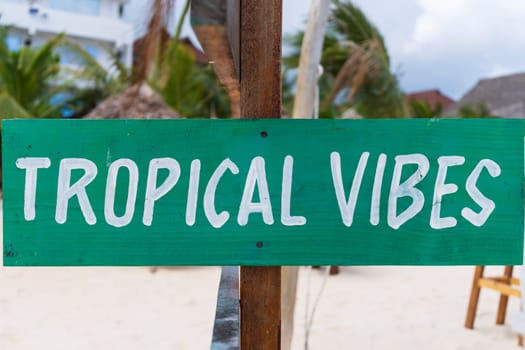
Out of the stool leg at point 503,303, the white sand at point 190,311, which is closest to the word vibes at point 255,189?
the white sand at point 190,311

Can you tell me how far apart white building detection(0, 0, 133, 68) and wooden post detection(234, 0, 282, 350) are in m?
19.3

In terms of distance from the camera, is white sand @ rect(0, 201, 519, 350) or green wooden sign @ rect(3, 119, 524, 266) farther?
white sand @ rect(0, 201, 519, 350)

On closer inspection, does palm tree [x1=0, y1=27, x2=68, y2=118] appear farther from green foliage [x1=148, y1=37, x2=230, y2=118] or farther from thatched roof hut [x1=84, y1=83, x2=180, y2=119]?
thatched roof hut [x1=84, y1=83, x2=180, y2=119]

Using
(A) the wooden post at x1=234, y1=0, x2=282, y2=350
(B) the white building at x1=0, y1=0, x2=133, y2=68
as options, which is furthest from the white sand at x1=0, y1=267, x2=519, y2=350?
(B) the white building at x1=0, y1=0, x2=133, y2=68

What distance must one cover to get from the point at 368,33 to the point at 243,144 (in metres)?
8.09

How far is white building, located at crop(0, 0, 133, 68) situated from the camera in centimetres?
1972

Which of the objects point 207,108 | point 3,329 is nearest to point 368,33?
point 207,108

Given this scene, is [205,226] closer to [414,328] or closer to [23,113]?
[414,328]

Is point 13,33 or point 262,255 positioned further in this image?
point 13,33

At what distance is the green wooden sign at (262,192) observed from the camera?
0.91 meters

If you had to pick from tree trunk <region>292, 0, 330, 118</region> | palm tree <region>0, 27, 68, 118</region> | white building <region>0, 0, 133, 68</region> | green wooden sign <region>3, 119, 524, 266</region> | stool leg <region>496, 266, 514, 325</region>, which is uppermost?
white building <region>0, 0, 133, 68</region>

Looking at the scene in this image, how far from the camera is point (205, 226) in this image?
3.02 feet

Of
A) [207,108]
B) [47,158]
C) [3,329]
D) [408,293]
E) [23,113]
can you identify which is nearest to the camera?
[47,158]

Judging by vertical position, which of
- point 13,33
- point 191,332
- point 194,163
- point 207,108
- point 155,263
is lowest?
point 191,332
